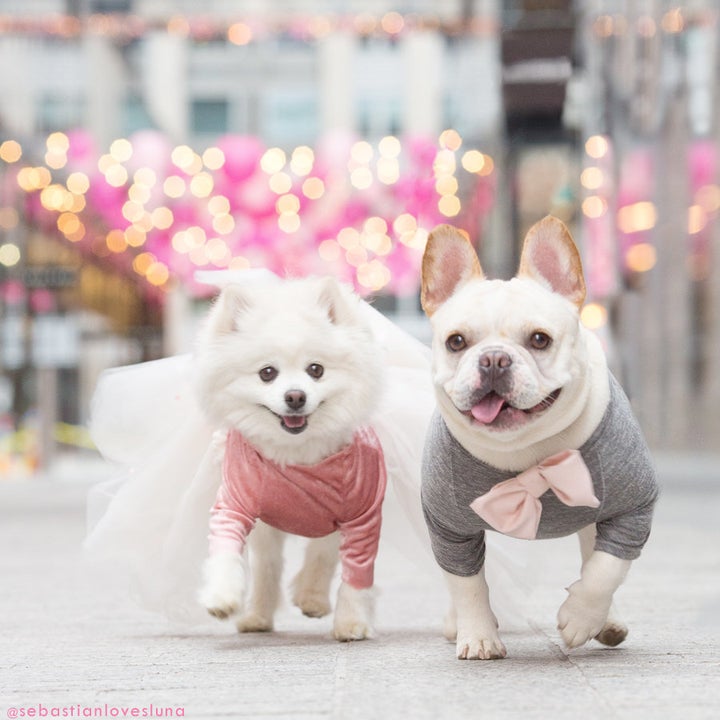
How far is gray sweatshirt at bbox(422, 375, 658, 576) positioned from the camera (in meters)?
3.79

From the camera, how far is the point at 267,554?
4875 millimetres

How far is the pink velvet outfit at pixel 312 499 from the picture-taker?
4.36m

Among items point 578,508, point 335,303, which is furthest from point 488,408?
point 335,303

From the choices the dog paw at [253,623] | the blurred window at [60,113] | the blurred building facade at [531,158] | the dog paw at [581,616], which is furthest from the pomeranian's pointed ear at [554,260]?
the blurred window at [60,113]

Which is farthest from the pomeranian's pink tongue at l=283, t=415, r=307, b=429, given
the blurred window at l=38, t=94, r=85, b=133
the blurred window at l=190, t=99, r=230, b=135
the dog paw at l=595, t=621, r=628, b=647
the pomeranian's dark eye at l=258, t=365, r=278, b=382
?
the blurred window at l=190, t=99, r=230, b=135

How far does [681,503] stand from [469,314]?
7954 mm

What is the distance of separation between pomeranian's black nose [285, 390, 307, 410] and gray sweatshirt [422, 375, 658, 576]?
1.42ft

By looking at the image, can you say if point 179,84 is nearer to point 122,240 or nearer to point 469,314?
point 122,240

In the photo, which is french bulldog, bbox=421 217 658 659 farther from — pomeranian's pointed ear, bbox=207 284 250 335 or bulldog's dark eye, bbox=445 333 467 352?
pomeranian's pointed ear, bbox=207 284 250 335

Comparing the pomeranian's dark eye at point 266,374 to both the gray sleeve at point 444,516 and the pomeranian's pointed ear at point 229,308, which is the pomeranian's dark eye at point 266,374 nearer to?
the pomeranian's pointed ear at point 229,308

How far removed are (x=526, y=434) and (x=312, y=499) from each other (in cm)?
91

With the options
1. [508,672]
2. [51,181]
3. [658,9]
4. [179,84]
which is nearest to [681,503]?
[658,9]

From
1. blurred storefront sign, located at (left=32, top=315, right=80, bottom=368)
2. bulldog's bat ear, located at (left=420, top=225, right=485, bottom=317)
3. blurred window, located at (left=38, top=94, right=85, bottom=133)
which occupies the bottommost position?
blurred storefront sign, located at (left=32, top=315, right=80, bottom=368)

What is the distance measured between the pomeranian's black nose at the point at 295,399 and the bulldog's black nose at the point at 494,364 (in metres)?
0.83
